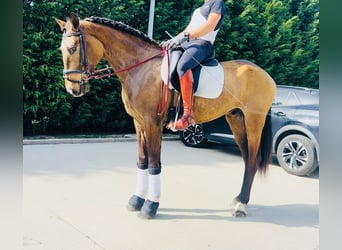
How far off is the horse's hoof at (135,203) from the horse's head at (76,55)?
3.38ft

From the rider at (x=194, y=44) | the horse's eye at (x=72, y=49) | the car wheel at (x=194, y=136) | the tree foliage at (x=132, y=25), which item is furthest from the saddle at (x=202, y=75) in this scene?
the car wheel at (x=194, y=136)

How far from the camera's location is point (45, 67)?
5.37 m

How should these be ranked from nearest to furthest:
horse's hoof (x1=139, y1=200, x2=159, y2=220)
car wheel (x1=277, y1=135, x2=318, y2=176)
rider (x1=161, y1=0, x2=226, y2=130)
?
rider (x1=161, y1=0, x2=226, y2=130), horse's hoof (x1=139, y1=200, x2=159, y2=220), car wheel (x1=277, y1=135, x2=318, y2=176)

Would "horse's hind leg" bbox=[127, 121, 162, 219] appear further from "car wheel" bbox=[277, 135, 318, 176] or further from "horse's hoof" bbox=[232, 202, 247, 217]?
"car wheel" bbox=[277, 135, 318, 176]

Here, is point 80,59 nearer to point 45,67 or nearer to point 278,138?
point 45,67

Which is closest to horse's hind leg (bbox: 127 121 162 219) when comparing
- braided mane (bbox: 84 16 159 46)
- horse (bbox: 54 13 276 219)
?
horse (bbox: 54 13 276 219)

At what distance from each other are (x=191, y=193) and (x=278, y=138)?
171 centimetres

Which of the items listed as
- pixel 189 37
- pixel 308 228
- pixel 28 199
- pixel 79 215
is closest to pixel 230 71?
pixel 189 37

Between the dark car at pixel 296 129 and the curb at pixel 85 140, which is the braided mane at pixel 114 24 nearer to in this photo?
the dark car at pixel 296 129

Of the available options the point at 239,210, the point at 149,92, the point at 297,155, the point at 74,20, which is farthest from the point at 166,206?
the point at 297,155

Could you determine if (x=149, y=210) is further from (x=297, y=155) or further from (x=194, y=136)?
(x=194, y=136)

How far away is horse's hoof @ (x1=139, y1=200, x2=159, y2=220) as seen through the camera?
3299 millimetres

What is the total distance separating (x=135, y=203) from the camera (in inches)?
136

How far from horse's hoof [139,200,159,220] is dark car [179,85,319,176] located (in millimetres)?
2262
